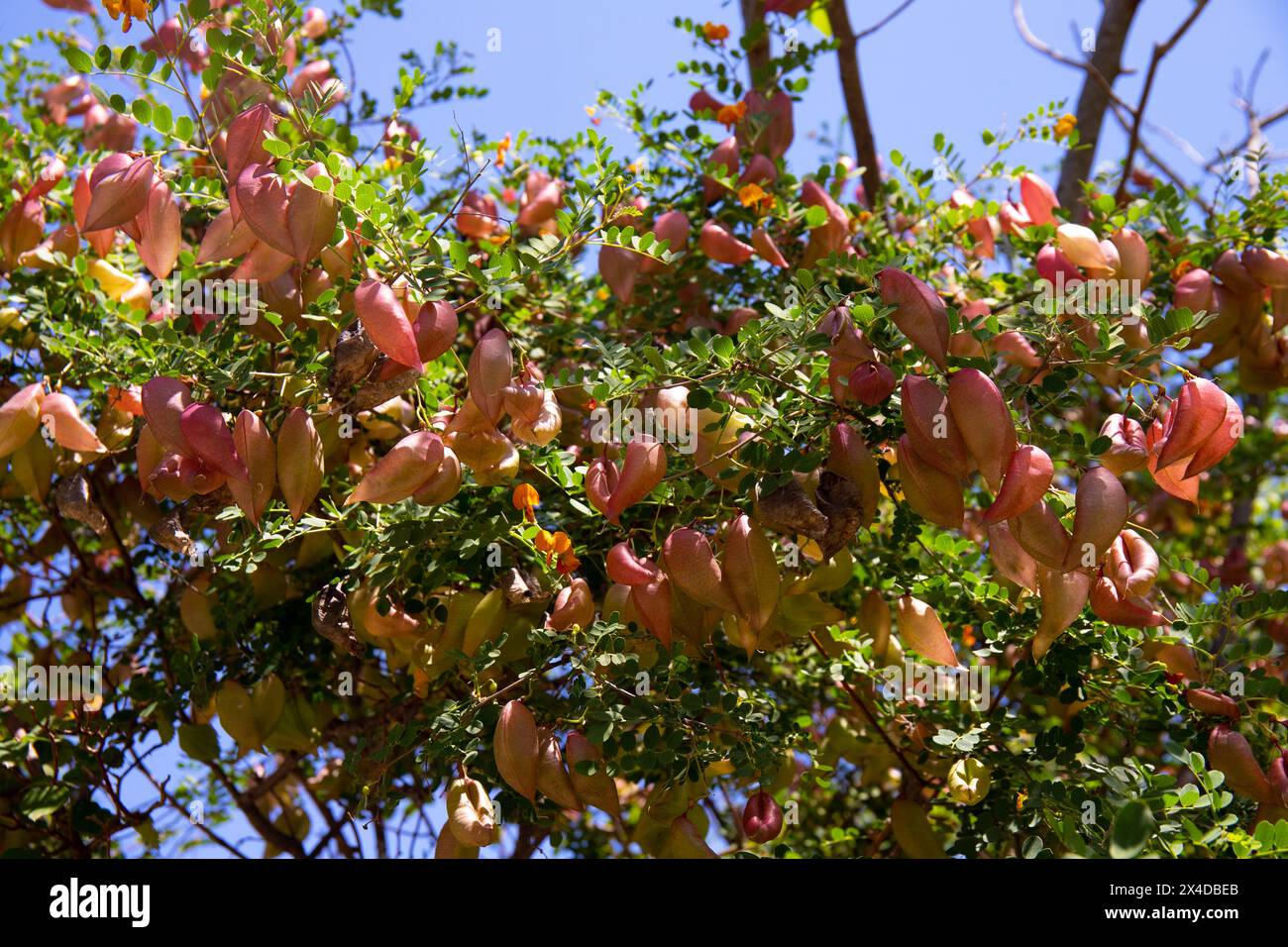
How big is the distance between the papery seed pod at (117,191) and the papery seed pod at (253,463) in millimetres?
286

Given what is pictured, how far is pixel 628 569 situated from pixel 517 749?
9.2 inches

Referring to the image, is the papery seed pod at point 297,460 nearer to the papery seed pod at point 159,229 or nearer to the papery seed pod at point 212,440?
the papery seed pod at point 212,440

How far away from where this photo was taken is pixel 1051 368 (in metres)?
1.50

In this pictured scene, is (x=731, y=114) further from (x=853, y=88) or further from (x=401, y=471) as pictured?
(x=401, y=471)

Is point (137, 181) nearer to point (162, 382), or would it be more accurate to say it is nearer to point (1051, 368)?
point (162, 382)

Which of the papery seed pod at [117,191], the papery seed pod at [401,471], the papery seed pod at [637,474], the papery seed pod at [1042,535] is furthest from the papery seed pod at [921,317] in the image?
the papery seed pod at [117,191]

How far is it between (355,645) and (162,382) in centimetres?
41

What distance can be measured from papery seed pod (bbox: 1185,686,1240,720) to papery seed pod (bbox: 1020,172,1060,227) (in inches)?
30.2

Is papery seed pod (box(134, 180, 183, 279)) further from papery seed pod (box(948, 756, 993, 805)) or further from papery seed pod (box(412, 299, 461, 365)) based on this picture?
papery seed pod (box(948, 756, 993, 805))

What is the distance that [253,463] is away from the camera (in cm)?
136

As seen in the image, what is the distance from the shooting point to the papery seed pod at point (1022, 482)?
48.1 inches

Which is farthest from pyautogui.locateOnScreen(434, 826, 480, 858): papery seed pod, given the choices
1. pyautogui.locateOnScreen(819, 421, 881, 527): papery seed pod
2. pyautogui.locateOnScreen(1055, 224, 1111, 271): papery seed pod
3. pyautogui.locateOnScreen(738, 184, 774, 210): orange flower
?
pyautogui.locateOnScreen(1055, 224, 1111, 271): papery seed pod

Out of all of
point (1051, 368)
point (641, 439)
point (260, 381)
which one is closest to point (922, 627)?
point (1051, 368)
